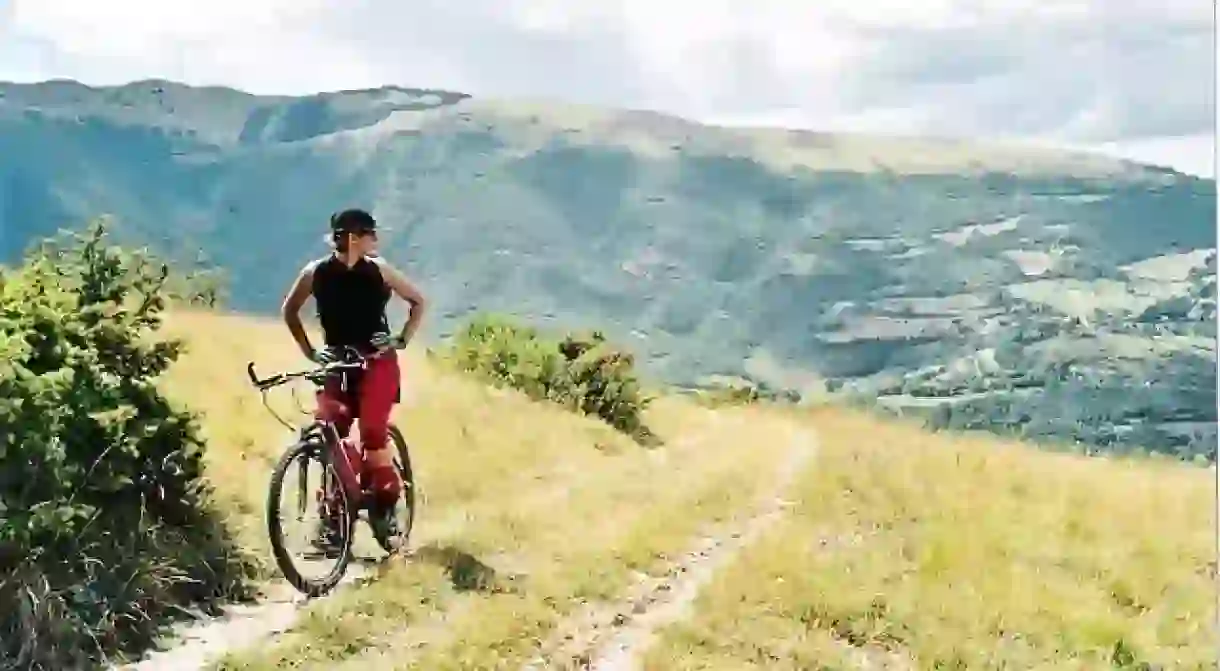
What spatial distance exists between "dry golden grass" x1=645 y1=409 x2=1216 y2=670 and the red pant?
3.90 feet

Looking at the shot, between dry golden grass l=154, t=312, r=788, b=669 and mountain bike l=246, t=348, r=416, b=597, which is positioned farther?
mountain bike l=246, t=348, r=416, b=597

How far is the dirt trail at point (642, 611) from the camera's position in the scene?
11.9 feet

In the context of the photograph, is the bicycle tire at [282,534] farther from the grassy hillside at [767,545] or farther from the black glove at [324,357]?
the black glove at [324,357]

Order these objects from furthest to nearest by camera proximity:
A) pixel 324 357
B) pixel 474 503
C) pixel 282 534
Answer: pixel 474 503 < pixel 324 357 < pixel 282 534

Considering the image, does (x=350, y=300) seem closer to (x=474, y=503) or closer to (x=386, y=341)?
(x=386, y=341)

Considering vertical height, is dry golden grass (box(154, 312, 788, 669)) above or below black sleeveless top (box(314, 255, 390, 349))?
below

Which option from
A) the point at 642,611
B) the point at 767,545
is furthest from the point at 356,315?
the point at 767,545

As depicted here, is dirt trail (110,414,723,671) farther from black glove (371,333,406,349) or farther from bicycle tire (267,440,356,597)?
black glove (371,333,406,349)

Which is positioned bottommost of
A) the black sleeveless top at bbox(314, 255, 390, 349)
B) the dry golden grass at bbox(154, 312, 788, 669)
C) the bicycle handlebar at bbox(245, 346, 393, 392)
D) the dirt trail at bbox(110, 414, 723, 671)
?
the dirt trail at bbox(110, 414, 723, 671)

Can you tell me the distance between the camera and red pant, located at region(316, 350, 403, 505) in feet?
13.4

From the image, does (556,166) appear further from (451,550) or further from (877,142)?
(451,550)

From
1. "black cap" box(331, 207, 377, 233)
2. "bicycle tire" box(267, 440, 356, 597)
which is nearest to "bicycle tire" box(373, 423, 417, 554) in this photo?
"bicycle tire" box(267, 440, 356, 597)

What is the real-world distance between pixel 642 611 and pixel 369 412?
1171 mm

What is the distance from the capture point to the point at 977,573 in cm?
409
